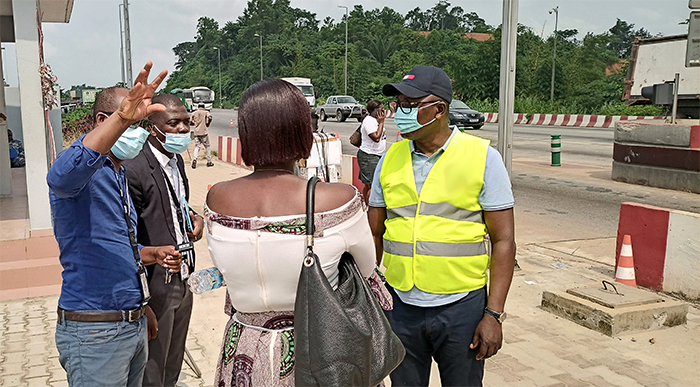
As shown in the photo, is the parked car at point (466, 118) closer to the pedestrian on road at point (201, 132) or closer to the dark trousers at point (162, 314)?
the pedestrian on road at point (201, 132)

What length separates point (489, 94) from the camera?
4850 centimetres

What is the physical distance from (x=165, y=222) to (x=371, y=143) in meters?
6.28

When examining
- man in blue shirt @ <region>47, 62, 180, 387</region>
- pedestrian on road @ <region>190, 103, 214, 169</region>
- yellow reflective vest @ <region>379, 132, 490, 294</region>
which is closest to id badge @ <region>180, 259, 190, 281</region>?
man in blue shirt @ <region>47, 62, 180, 387</region>

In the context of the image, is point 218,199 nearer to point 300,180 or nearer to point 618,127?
point 300,180

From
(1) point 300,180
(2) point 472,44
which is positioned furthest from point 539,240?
(2) point 472,44

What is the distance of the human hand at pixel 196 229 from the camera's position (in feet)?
11.4

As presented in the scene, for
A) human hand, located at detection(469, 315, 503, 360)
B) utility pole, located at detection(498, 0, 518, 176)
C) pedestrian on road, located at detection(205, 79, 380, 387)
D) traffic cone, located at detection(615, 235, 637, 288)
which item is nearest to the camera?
pedestrian on road, located at detection(205, 79, 380, 387)

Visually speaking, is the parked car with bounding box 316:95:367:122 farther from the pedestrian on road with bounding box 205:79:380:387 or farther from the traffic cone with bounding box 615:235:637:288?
the pedestrian on road with bounding box 205:79:380:387

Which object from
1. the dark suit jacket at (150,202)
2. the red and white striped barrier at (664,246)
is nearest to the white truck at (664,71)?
the red and white striped barrier at (664,246)

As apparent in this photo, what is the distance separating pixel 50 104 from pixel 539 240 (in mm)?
6275

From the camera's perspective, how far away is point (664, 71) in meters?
20.5

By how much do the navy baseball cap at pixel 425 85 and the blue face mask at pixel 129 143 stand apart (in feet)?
3.75

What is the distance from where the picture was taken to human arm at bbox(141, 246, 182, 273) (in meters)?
2.80

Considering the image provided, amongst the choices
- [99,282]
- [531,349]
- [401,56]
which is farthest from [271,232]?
[401,56]
